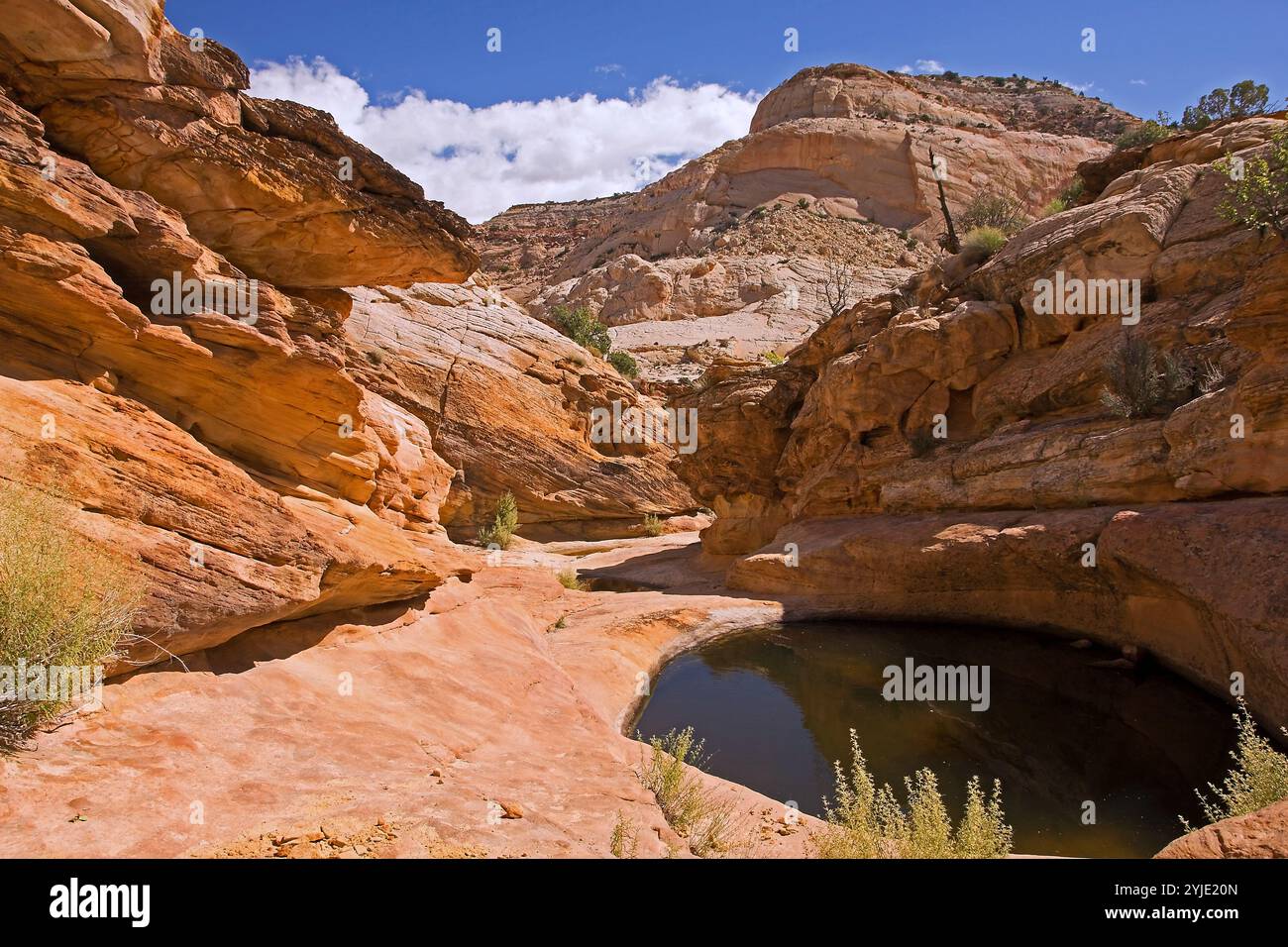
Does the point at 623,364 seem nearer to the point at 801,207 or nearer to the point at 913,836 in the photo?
the point at 801,207

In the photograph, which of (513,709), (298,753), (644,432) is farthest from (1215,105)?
(298,753)

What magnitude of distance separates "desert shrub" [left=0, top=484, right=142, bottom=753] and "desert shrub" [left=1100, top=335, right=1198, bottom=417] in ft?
50.6

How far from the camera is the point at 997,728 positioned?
991 centimetres

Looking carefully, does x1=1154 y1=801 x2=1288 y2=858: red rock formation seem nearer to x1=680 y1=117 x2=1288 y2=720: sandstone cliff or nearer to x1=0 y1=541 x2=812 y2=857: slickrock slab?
x1=0 y1=541 x2=812 y2=857: slickrock slab

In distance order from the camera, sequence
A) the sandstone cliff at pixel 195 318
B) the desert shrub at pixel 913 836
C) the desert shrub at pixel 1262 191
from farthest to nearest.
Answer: the desert shrub at pixel 1262 191
the sandstone cliff at pixel 195 318
the desert shrub at pixel 913 836

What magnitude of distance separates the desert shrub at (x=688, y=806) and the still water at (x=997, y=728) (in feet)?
7.82

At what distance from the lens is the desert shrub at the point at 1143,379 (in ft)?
40.2

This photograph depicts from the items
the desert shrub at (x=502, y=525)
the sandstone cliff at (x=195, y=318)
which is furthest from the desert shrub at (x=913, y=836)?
the desert shrub at (x=502, y=525)

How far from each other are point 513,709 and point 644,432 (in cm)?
2423

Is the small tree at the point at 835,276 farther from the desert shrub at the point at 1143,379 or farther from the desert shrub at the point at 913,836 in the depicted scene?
the desert shrub at the point at 913,836

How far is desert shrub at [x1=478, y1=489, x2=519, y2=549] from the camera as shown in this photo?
26.5m

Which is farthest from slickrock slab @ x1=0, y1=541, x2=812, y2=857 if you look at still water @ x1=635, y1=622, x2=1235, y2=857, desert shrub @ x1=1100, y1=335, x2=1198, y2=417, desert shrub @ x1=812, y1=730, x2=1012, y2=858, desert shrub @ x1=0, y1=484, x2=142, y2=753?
desert shrub @ x1=1100, y1=335, x2=1198, y2=417

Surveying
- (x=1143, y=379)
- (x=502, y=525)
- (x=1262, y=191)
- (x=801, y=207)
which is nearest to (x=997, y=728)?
(x=1143, y=379)

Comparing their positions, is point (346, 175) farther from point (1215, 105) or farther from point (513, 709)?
point (1215, 105)
